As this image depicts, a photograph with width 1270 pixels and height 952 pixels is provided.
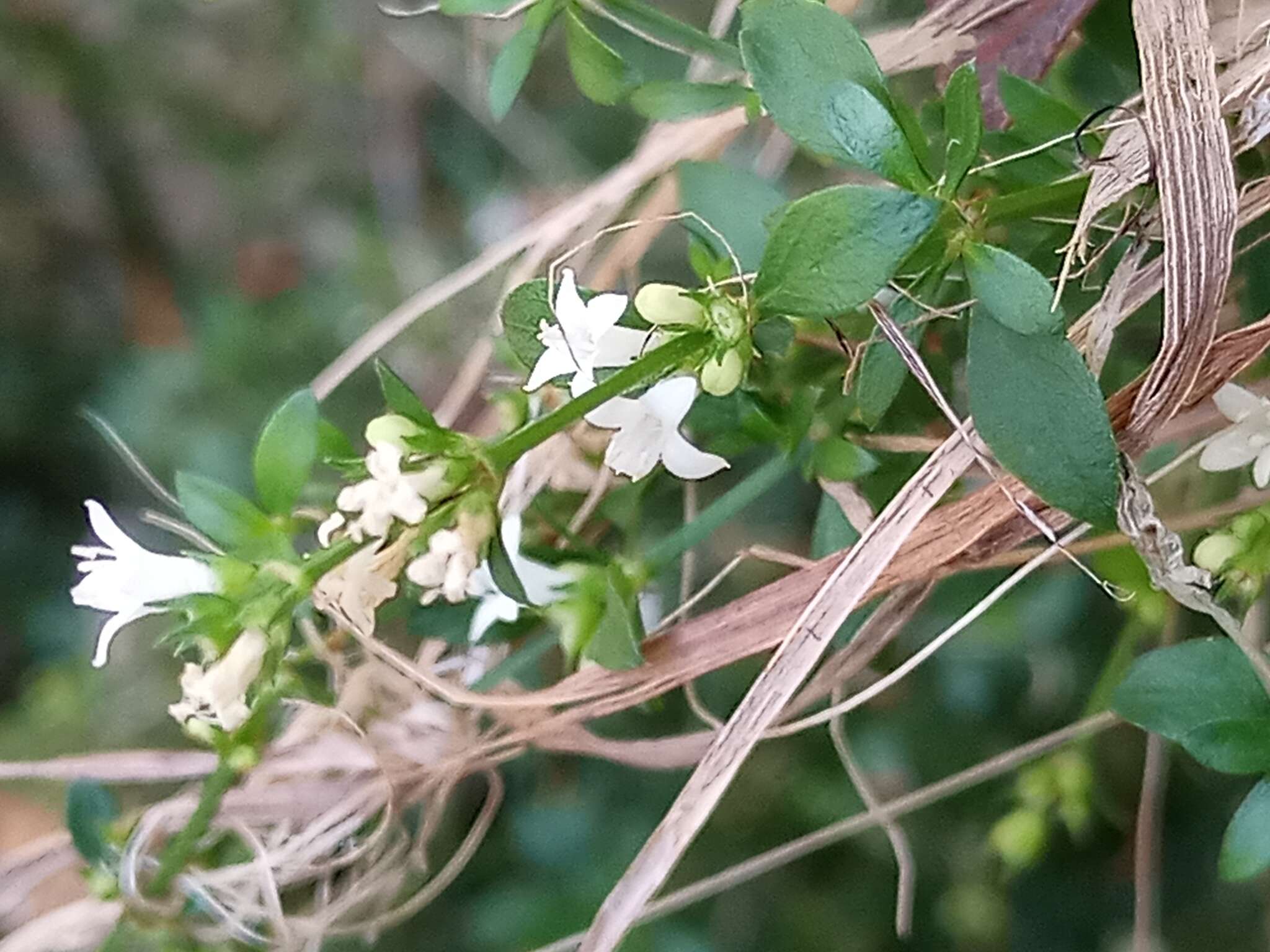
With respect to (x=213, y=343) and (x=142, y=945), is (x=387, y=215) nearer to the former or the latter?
(x=213, y=343)

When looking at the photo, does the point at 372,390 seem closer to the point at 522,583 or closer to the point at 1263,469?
the point at 522,583

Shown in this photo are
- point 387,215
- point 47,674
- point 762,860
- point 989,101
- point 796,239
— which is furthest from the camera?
point 387,215

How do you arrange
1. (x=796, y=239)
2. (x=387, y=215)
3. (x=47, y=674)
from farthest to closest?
(x=387, y=215) < (x=47, y=674) < (x=796, y=239)

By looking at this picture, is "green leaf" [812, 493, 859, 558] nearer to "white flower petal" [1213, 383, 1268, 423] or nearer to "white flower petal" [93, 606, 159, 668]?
"white flower petal" [1213, 383, 1268, 423]

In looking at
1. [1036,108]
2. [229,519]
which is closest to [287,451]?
[229,519]

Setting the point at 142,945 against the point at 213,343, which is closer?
the point at 142,945

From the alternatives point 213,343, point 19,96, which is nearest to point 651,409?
point 213,343

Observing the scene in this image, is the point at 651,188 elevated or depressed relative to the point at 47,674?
elevated
